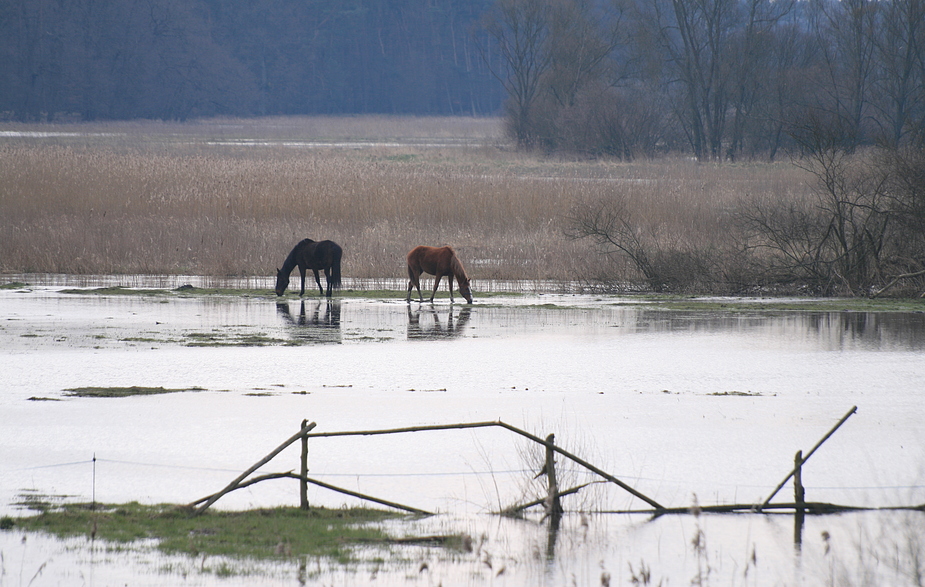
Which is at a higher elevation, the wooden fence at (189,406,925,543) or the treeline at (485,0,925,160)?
the treeline at (485,0,925,160)

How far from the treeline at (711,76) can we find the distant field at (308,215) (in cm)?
1270

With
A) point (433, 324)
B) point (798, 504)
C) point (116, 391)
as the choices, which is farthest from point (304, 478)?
point (433, 324)

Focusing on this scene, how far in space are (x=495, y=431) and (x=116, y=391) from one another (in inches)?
144

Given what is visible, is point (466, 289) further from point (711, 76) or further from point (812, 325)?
point (711, 76)

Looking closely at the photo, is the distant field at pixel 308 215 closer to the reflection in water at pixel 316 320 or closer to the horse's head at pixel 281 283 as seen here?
the horse's head at pixel 281 283

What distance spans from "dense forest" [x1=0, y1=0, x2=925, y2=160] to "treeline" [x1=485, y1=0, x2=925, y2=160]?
13cm

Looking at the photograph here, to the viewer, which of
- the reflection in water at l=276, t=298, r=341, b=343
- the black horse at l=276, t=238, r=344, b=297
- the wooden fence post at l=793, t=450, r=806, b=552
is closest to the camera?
the wooden fence post at l=793, t=450, r=806, b=552

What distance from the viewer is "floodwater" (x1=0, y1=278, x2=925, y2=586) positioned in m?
5.83

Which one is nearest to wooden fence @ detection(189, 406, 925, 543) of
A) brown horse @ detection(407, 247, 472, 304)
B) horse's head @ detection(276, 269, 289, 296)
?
brown horse @ detection(407, 247, 472, 304)

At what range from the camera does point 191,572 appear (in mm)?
5527

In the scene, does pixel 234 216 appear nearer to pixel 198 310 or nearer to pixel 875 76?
pixel 198 310

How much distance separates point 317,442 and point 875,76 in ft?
153

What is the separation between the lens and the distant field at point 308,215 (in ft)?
69.9

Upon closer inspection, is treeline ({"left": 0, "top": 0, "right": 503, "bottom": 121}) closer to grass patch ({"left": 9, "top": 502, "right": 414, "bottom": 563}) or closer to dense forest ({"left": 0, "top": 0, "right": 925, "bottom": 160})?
dense forest ({"left": 0, "top": 0, "right": 925, "bottom": 160})
